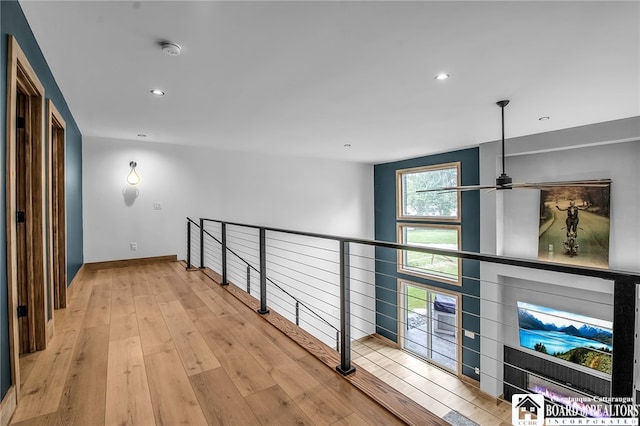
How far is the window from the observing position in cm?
628

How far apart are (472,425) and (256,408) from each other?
442 cm

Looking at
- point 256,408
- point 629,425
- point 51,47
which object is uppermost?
point 51,47

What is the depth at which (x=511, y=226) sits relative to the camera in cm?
533

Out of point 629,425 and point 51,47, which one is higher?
point 51,47

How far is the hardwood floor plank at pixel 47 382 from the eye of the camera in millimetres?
1517

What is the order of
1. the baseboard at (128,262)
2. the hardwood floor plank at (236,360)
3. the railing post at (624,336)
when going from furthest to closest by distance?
the baseboard at (128,262) < the hardwood floor plank at (236,360) < the railing post at (624,336)

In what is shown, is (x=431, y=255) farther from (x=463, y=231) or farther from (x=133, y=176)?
(x=133, y=176)

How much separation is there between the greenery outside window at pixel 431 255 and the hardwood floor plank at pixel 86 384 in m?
5.25

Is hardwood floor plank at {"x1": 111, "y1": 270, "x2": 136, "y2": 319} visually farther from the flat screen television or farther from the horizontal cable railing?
the flat screen television

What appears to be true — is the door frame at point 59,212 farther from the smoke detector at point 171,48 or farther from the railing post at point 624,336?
the railing post at point 624,336

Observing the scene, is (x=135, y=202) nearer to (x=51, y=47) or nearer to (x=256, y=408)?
(x=51, y=47)

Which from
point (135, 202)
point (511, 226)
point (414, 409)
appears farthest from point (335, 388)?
point (511, 226)

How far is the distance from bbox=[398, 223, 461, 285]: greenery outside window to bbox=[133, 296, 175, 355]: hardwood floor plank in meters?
4.72

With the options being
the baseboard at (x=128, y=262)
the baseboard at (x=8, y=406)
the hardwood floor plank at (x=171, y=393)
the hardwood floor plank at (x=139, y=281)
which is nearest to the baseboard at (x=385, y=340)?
the baseboard at (x=128, y=262)
